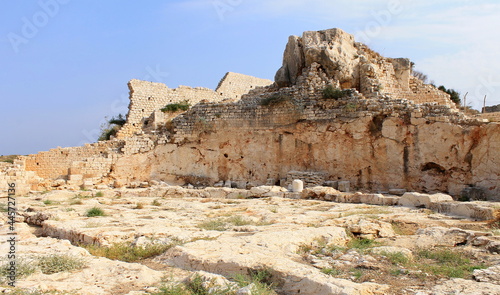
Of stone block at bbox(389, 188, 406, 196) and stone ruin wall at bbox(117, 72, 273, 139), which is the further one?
stone ruin wall at bbox(117, 72, 273, 139)

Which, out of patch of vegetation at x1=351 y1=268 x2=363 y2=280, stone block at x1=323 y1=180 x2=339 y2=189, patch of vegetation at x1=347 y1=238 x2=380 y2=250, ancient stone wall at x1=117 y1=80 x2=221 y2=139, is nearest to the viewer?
patch of vegetation at x1=351 y1=268 x2=363 y2=280

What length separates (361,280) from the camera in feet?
15.0

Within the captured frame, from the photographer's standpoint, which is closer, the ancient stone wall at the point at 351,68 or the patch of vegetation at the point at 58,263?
the patch of vegetation at the point at 58,263

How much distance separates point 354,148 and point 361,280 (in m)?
10.8

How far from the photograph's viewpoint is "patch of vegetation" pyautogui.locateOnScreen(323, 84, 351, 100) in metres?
15.2

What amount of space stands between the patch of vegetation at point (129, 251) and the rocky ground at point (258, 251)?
0.02m

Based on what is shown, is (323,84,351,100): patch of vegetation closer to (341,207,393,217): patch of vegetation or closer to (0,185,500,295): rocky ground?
(0,185,500,295): rocky ground

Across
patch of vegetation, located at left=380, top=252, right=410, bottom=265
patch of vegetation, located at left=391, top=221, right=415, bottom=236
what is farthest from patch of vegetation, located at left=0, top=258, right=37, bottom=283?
patch of vegetation, located at left=391, top=221, right=415, bottom=236

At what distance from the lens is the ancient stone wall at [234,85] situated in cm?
2719

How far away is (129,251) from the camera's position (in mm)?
5945

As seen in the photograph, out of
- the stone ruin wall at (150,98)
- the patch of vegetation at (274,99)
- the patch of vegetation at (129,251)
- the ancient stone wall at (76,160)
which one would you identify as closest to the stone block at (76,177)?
the ancient stone wall at (76,160)

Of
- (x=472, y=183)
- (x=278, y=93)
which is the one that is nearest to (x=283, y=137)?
(x=278, y=93)

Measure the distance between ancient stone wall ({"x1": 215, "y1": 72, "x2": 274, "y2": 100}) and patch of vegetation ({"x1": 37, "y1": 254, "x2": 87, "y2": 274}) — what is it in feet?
72.7

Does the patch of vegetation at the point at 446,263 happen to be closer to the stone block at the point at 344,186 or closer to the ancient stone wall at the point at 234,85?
the stone block at the point at 344,186
